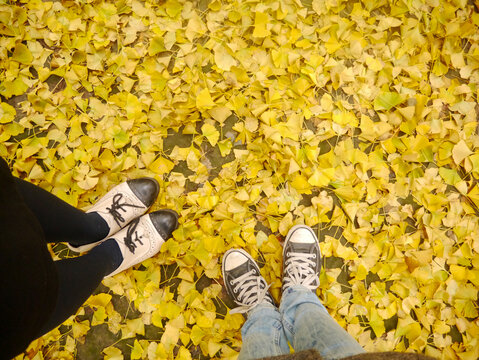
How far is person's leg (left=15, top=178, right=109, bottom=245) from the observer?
32.8 inches

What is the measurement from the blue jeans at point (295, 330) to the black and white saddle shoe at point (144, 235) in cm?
47

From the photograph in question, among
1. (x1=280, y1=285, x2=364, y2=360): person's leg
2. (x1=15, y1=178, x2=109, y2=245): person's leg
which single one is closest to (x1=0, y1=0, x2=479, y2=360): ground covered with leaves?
(x1=280, y1=285, x2=364, y2=360): person's leg

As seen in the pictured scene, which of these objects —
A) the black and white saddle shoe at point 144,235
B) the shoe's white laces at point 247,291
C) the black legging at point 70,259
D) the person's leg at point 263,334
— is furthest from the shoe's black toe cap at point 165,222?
the person's leg at point 263,334

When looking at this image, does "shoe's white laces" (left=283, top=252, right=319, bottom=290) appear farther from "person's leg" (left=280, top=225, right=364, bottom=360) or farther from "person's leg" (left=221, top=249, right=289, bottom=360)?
"person's leg" (left=221, top=249, right=289, bottom=360)

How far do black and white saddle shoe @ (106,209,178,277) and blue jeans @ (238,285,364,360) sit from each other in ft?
1.53

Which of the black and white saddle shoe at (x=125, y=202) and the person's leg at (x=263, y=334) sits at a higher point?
the black and white saddle shoe at (x=125, y=202)

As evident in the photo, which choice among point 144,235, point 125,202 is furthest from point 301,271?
point 125,202

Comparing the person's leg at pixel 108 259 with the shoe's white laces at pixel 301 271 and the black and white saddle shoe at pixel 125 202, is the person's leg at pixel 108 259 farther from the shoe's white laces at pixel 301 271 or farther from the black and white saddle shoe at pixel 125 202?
the shoe's white laces at pixel 301 271

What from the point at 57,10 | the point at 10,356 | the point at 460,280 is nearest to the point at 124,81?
the point at 57,10

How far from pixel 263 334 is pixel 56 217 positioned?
2.51 feet

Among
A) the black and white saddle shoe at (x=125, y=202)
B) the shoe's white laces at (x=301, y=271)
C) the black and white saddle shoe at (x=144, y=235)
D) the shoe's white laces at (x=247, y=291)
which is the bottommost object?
the shoe's white laces at (x=247, y=291)

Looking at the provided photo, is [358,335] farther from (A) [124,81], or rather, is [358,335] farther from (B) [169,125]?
(A) [124,81]

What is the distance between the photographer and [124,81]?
1.33 meters

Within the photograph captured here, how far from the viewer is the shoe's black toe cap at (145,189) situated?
125 cm
